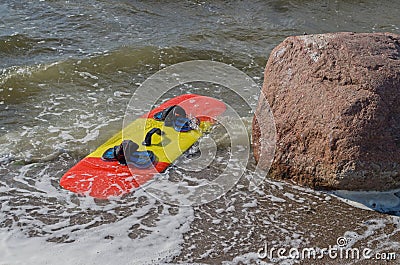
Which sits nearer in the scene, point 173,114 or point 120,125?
point 173,114

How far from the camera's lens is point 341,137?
160 inches

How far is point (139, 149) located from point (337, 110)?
1.78 m

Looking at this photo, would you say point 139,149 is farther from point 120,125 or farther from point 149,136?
point 120,125

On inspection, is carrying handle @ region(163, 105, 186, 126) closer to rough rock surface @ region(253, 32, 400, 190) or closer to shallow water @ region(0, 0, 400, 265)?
shallow water @ region(0, 0, 400, 265)

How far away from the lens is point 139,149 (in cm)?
484

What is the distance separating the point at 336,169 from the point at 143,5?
6.55 metres

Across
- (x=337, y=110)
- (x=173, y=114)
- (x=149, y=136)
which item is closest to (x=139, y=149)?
(x=149, y=136)

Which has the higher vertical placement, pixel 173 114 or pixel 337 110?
pixel 337 110

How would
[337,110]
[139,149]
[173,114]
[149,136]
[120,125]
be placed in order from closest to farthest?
[337,110] → [139,149] → [149,136] → [173,114] → [120,125]

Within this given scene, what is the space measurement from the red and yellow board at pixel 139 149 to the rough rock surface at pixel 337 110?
35.1 inches

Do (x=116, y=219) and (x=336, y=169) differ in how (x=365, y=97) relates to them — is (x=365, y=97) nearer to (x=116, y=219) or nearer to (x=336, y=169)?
(x=336, y=169)

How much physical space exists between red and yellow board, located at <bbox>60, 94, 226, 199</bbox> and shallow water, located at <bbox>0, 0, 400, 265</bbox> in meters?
0.13

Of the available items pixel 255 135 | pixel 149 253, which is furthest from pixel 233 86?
pixel 149 253

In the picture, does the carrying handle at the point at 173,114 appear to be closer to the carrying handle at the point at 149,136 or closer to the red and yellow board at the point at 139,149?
the red and yellow board at the point at 139,149
